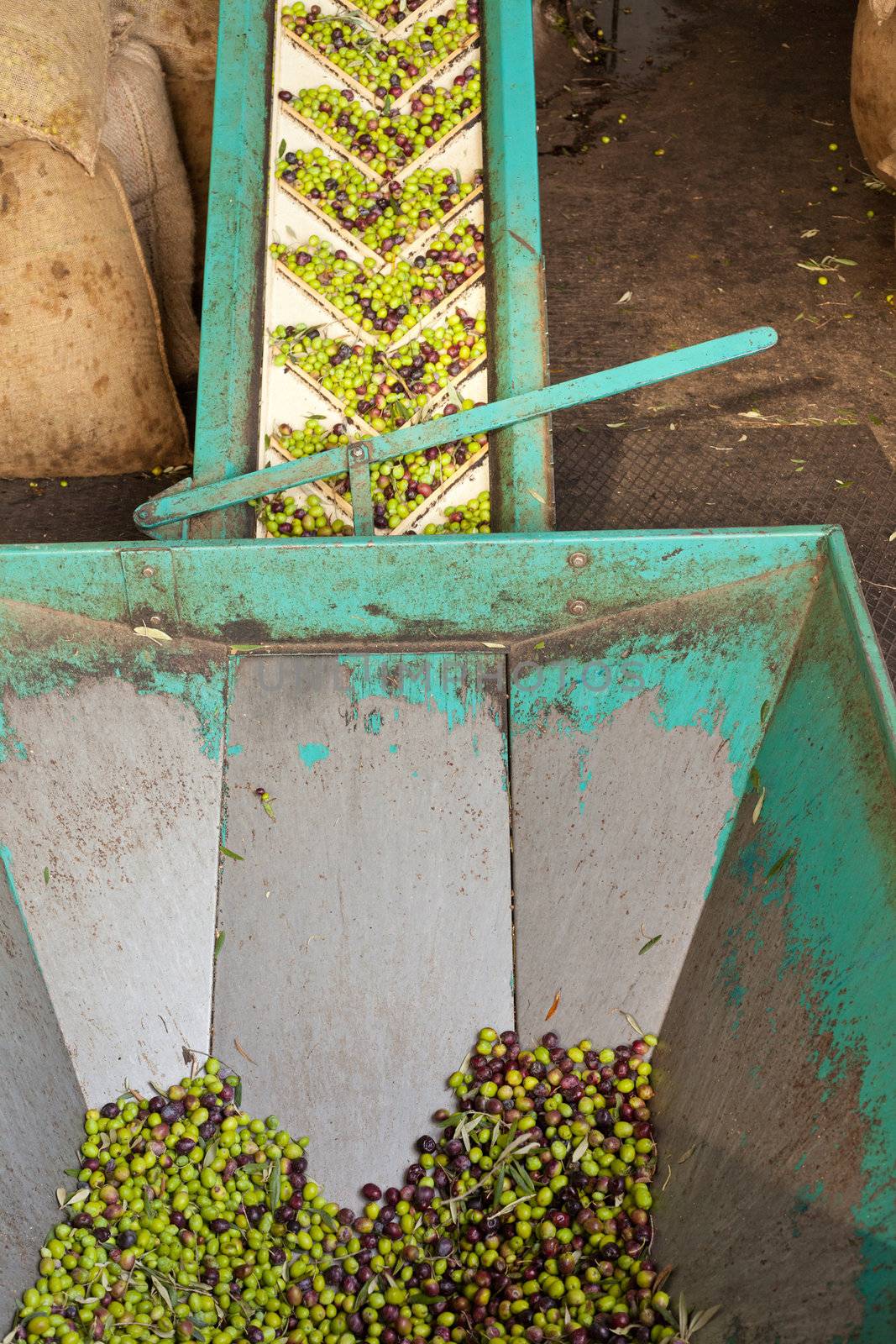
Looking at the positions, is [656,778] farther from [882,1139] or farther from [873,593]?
[873,593]

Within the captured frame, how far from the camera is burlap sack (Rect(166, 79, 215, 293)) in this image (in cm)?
338

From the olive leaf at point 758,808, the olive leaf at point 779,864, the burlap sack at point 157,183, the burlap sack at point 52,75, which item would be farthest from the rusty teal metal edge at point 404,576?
the burlap sack at point 157,183

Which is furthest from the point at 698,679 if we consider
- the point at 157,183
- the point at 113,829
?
the point at 157,183

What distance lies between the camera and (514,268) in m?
2.44

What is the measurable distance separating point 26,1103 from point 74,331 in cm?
206

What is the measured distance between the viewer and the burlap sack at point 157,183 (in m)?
3.12

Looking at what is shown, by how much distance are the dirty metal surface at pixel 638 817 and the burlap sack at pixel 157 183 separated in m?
2.06

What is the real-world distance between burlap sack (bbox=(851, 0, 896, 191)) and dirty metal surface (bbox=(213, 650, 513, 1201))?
259 centimetres

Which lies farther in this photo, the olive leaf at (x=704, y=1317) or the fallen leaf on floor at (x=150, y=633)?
the fallen leaf on floor at (x=150, y=633)

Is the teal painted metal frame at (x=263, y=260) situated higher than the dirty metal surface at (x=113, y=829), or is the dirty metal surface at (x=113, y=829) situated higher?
the teal painted metal frame at (x=263, y=260)

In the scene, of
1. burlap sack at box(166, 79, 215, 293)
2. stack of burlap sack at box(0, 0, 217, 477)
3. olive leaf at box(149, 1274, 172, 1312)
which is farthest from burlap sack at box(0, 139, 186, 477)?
olive leaf at box(149, 1274, 172, 1312)

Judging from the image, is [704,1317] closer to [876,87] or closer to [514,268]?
[514,268]

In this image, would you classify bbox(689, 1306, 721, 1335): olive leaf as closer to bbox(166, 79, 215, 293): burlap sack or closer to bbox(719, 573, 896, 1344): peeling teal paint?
bbox(719, 573, 896, 1344): peeling teal paint

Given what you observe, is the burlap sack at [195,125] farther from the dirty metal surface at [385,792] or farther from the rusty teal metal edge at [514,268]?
the dirty metal surface at [385,792]
